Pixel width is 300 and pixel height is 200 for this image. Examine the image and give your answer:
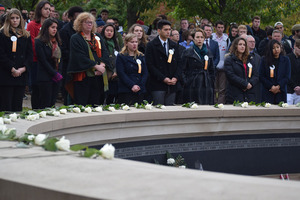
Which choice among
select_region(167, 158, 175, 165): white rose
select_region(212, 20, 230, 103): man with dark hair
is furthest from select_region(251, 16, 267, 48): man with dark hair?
select_region(167, 158, 175, 165): white rose

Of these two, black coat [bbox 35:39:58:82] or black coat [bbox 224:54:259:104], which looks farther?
black coat [bbox 224:54:259:104]

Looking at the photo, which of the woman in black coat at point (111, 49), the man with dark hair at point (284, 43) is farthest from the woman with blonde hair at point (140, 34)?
the man with dark hair at point (284, 43)

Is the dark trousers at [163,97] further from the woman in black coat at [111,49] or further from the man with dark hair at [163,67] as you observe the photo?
the woman in black coat at [111,49]

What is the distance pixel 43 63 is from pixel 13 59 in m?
0.55

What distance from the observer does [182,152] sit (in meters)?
7.05

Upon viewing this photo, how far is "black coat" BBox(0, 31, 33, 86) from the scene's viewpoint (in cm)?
964

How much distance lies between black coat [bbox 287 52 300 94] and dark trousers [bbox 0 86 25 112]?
5.84m

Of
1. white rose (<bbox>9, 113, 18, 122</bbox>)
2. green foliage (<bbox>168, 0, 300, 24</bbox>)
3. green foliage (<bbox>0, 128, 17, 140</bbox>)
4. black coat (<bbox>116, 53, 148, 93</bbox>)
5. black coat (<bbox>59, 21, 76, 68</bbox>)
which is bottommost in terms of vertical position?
white rose (<bbox>9, 113, 18, 122</bbox>)

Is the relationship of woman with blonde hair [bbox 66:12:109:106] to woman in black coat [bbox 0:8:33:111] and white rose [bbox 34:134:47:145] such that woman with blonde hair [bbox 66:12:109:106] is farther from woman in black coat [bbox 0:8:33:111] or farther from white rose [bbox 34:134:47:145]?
white rose [bbox 34:134:47:145]

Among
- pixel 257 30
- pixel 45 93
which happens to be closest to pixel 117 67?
pixel 45 93

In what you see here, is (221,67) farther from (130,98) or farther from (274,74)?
(130,98)

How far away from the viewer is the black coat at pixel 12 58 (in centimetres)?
964

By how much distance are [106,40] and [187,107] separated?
178 inches

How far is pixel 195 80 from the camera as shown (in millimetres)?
11164
